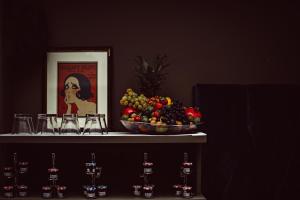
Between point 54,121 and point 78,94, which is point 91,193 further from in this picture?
point 78,94

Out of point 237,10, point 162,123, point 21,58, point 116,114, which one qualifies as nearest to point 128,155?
point 116,114

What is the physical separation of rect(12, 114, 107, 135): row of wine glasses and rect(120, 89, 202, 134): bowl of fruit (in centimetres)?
18

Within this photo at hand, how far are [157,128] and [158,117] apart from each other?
2.7 inches

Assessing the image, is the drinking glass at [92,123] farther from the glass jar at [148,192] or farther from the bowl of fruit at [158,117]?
the glass jar at [148,192]

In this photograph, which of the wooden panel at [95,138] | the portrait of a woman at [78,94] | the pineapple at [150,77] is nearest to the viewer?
the wooden panel at [95,138]

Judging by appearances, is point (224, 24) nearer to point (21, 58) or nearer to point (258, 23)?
point (258, 23)

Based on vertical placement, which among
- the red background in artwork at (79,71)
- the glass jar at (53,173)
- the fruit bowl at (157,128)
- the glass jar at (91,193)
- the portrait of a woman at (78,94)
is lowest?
the glass jar at (91,193)

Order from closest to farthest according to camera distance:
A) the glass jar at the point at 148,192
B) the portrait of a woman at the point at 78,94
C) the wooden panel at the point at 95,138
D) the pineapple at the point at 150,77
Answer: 1. the wooden panel at the point at 95,138
2. the glass jar at the point at 148,192
3. the pineapple at the point at 150,77
4. the portrait of a woman at the point at 78,94

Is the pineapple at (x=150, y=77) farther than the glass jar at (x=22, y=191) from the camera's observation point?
Yes

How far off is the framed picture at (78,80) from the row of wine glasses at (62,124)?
10.6 inches

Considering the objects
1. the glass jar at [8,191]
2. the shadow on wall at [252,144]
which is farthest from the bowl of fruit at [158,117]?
the glass jar at [8,191]

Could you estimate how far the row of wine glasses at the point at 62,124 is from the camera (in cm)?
269

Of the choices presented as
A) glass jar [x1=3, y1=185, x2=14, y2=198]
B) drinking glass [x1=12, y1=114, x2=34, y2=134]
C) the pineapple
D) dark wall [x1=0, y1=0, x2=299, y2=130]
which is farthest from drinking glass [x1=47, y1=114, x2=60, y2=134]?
the pineapple

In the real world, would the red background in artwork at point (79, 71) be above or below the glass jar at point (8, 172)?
above
